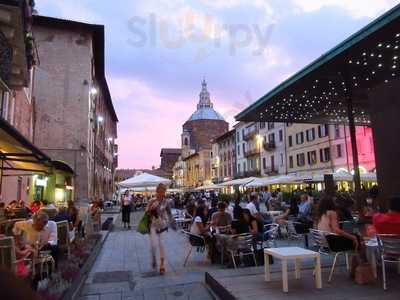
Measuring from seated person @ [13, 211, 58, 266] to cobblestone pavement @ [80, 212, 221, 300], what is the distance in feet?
3.41

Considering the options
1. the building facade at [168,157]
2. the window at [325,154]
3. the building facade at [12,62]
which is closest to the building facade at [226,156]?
the window at [325,154]

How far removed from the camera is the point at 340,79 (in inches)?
547

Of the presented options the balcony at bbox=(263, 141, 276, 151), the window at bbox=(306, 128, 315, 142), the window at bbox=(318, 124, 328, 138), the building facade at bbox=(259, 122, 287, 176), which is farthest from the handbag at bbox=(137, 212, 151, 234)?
the balcony at bbox=(263, 141, 276, 151)

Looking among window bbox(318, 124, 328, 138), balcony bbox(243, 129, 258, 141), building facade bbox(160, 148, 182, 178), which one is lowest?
window bbox(318, 124, 328, 138)

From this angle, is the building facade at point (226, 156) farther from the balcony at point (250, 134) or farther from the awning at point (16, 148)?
the awning at point (16, 148)

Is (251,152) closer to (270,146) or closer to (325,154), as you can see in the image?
(270,146)

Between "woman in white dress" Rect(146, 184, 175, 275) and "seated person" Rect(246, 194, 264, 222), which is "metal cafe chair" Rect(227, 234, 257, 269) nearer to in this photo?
"seated person" Rect(246, 194, 264, 222)

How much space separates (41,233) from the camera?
21.6 ft

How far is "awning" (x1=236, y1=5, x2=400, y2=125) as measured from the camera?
10414 mm

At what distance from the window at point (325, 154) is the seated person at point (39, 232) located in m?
34.6

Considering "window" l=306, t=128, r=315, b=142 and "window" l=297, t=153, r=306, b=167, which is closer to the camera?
"window" l=306, t=128, r=315, b=142

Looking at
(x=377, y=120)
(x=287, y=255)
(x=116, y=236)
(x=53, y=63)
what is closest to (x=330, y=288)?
(x=287, y=255)

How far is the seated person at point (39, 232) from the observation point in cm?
647

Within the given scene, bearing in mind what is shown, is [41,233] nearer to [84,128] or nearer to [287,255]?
[287,255]
